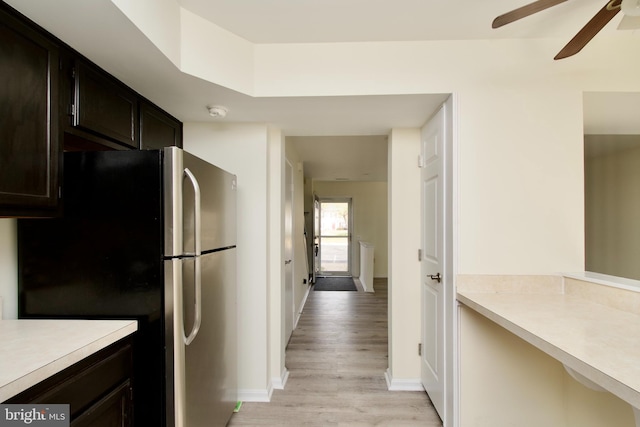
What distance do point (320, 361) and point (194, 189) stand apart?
2167mm

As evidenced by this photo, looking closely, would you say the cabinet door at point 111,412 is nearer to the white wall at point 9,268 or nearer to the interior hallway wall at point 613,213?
the white wall at point 9,268

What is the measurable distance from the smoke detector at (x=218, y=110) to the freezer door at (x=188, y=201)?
47 cm

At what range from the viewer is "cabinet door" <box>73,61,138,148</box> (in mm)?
1270

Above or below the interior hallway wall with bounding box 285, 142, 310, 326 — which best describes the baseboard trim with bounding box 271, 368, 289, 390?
below

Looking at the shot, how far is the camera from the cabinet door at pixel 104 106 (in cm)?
127

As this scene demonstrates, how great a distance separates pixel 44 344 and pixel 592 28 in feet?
7.86

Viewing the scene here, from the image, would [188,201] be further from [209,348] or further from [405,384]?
[405,384]

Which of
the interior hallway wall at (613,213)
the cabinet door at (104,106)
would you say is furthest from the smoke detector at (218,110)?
the interior hallway wall at (613,213)

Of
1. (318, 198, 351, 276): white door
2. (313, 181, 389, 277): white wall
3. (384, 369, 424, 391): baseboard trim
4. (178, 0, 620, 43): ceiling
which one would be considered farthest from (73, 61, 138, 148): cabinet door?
(318, 198, 351, 276): white door

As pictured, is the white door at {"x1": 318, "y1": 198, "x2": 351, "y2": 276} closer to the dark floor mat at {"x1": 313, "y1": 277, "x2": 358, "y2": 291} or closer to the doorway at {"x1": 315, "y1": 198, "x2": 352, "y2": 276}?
the doorway at {"x1": 315, "y1": 198, "x2": 352, "y2": 276}

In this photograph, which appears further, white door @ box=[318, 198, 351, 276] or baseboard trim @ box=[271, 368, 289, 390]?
white door @ box=[318, 198, 351, 276]

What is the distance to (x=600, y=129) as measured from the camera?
2.25 meters

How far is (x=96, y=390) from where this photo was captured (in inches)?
41.1

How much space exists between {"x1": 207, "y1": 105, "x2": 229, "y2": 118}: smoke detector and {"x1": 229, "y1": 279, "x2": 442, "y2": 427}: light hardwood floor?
6.85 ft
